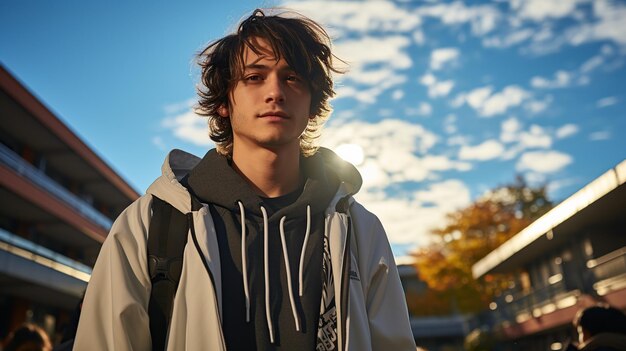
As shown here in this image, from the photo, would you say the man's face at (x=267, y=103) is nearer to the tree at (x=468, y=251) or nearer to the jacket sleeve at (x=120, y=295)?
the jacket sleeve at (x=120, y=295)

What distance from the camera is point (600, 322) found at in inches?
181

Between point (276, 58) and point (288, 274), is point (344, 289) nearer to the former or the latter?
point (288, 274)

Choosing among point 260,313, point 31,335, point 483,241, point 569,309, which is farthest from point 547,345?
point 260,313

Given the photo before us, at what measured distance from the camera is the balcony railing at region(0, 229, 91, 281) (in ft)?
68.1

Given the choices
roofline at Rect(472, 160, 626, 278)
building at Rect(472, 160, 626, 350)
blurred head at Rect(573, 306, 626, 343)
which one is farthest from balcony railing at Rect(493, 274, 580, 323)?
blurred head at Rect(573, 306, 626, 343)

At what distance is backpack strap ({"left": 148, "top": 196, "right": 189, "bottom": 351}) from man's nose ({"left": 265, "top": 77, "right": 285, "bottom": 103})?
58 centimetres

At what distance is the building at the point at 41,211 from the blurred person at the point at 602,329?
20.0m

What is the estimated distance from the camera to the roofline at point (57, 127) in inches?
864

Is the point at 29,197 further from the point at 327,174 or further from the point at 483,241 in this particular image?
the point at 483,241

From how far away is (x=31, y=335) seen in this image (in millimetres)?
5285

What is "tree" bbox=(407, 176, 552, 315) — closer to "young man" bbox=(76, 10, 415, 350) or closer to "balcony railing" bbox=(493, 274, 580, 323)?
"balcony railing" bbox=(493, 274, 580, 323)

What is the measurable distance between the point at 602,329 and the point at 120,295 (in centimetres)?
398

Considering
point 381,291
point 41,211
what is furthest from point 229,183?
point 41,211

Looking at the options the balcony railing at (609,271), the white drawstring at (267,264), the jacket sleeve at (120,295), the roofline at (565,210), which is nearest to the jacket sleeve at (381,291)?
the white drawstring at (267,264)
